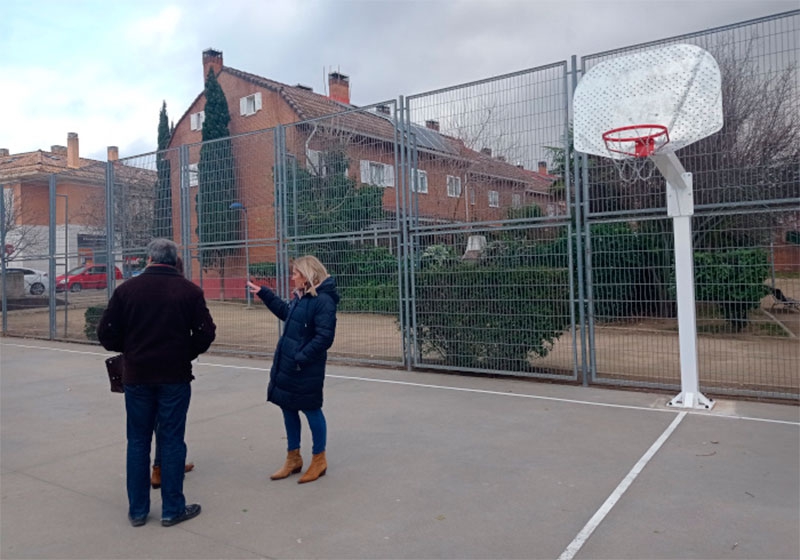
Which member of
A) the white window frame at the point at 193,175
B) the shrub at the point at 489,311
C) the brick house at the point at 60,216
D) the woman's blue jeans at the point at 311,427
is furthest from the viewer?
the brick house at the point at 60,216

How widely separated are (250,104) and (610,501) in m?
25.0

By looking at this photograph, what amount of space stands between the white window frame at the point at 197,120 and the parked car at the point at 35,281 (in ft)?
35.2

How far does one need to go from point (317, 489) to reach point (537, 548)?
1.78 meters

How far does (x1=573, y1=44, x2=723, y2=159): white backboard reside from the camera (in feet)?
20.3

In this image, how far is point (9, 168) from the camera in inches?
1373

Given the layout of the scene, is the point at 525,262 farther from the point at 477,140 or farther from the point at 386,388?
the point at 386,388

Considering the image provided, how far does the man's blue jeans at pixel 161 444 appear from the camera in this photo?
4223 mm

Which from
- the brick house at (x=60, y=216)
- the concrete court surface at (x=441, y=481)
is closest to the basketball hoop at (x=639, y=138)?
the concrete court surface at (x=441, y=481)

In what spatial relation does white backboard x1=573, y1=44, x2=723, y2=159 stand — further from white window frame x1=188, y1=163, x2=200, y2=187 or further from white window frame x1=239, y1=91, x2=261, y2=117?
white window frame x1=239, y1=91, x2=261, y2=117

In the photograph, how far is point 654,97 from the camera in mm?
6348

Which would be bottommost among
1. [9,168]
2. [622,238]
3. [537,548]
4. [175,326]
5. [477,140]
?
[537,548]

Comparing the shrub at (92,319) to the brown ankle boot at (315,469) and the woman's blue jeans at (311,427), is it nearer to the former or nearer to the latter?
the woman's blue jeans at (311,427)

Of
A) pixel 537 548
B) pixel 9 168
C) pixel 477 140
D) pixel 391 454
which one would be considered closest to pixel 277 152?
pixel 477 140

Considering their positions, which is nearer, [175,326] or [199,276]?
[175,326]
